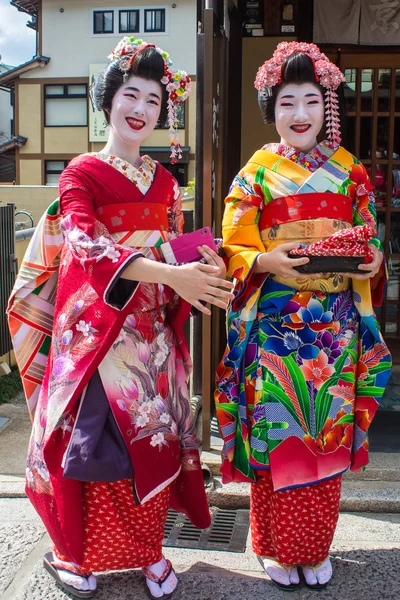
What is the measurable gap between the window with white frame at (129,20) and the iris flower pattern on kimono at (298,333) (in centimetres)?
2543

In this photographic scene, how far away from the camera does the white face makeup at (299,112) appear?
2668 millimetres

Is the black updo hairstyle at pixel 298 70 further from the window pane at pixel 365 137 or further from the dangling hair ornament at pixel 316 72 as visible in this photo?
the window pane at pixel 365 137

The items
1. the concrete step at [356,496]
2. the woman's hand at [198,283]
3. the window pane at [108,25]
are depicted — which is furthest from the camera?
the window pane at [108,25]

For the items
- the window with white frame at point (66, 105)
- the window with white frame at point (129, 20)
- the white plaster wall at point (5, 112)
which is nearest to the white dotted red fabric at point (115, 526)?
the window with white frame at point (66, 105)

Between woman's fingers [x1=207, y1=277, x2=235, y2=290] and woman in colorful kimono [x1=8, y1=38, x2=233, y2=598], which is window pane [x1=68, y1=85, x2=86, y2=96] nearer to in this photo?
woman in colorful kimono [x1=8, y1=38, x2=233, y2=598]

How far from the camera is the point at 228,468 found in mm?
2812

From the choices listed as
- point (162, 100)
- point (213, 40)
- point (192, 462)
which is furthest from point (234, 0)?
point (192, 462)

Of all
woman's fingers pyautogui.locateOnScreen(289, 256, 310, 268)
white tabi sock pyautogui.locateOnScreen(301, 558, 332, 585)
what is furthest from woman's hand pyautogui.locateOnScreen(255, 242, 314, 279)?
white tabi sock pyautogui.locateOnScreen(301, 558, 332, 585)

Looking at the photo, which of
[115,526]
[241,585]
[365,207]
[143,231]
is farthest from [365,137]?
[115,526]

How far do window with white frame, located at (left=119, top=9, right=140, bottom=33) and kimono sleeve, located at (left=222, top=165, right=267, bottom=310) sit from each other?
1000 inches

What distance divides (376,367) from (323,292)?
1.33 ft

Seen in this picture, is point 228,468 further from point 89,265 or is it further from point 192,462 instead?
point 89,265

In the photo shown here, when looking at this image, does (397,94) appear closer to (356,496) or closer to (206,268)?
(356,496)

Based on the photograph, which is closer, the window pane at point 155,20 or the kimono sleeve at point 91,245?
the kimono sleeve at point 91,245
